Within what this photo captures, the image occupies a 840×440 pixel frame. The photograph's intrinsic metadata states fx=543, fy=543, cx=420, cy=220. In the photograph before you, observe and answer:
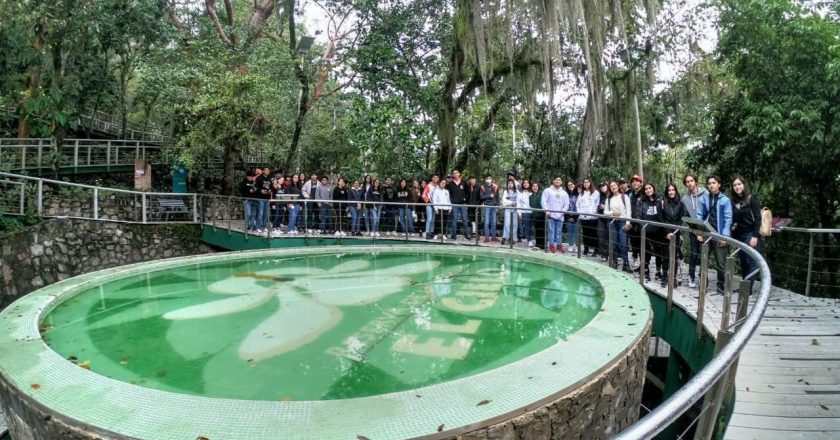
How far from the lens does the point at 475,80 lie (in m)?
14.0

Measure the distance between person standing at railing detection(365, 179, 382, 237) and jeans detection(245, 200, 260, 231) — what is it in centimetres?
242

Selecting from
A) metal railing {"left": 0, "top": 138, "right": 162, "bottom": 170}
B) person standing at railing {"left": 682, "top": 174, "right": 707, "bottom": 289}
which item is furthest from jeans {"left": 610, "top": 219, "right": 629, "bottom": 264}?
metal railing {"left": 0, "top": 138, "right": 162, "bottom": 170}

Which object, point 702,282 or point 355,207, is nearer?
point 702,282

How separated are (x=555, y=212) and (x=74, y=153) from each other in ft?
49.2

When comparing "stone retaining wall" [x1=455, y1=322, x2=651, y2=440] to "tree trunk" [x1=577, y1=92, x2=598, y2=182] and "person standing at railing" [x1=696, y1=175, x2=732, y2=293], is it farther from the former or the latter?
"tree trunk" [x1=577, y1=92, x2=598, y2=182]

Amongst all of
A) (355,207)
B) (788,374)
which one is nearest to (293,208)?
(355,207)

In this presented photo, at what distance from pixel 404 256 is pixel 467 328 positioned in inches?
154

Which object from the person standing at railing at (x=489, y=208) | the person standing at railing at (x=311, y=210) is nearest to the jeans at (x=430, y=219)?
the person standing at railing at (x=489, y=208)

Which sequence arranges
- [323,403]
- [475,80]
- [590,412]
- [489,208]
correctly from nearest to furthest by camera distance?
[323,403] < [590,412] < [489,208] < [475,80]

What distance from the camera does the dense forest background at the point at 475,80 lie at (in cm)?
910

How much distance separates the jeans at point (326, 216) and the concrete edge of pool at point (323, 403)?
7.91 meters

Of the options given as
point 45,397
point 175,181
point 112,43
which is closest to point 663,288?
point 45,397

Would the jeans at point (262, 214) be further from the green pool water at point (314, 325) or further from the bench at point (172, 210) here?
the green pool water at point (314, 325)

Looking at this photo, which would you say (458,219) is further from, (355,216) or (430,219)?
(355,216)
